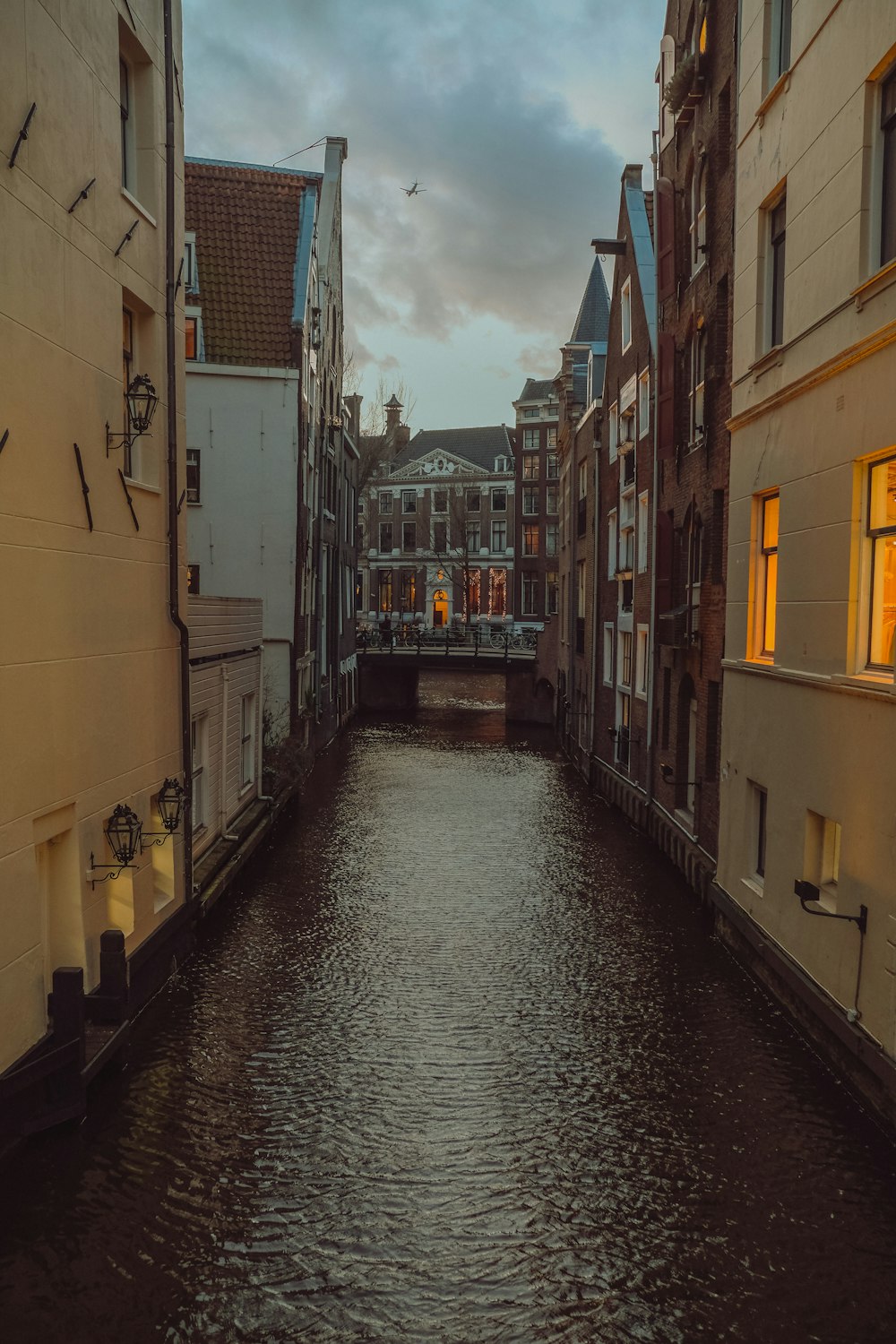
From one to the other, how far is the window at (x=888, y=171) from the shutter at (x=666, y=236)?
31.0 feet

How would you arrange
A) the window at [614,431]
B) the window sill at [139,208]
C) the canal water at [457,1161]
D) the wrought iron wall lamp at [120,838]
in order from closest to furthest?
1. the canal water at [457,1161]
2. the wrought iron wall lamp at [120,838]
3. the window sill at [139,208]
4. the window at [614,431]

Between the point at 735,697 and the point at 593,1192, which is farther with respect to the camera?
the point at 735,697

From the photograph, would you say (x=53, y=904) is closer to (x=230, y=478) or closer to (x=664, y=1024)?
(x=664, y=1024)

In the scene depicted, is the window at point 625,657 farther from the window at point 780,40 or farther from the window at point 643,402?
the window at point 780,40

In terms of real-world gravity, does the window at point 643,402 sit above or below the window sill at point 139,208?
above

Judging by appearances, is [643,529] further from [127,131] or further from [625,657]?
[127,131]

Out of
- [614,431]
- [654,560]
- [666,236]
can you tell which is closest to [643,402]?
[614,431]

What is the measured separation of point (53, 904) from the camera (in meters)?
8.83

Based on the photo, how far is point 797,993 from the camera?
1035cm

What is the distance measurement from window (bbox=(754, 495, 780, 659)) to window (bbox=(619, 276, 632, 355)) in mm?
13280

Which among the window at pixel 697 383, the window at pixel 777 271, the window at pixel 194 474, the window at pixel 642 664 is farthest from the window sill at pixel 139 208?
the window at pixel 194 474

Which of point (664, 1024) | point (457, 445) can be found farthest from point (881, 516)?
point (457, 445)

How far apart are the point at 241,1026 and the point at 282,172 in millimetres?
22820

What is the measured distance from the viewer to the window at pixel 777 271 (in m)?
11.9
